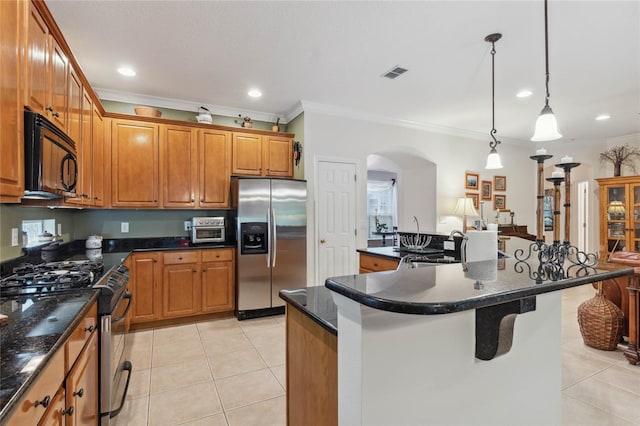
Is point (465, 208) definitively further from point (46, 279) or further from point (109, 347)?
point (46, 279)

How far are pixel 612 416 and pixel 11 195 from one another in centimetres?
359

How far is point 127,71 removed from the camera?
3293 mm

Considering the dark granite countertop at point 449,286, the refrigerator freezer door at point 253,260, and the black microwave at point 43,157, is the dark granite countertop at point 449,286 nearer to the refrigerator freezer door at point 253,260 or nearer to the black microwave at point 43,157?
the black microwave at point 43,157

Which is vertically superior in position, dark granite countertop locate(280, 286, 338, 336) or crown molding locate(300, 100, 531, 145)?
crown molding locate(300, 100, 531, 145)

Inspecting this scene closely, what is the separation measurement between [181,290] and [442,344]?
132 inches

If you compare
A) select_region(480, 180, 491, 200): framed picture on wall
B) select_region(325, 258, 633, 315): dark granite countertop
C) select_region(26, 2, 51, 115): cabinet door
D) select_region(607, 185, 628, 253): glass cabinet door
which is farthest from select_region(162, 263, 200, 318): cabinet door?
select_region(607, 185, 628, 253): glass cabinet door

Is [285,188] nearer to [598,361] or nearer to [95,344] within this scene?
[95,344]

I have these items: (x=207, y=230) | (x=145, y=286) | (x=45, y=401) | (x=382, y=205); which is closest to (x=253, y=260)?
(x=207, y=230)

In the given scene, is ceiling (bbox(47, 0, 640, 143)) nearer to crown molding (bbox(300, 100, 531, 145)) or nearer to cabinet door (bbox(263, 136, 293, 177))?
crown molding (bbox(300, 100, 531, 145))

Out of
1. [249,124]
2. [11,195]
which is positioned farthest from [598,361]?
[249,124]

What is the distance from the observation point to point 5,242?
214 cm

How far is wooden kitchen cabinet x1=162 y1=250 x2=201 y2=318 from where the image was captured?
3.69 metres

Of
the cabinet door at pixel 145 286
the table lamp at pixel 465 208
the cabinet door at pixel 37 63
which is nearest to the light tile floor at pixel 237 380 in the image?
the cabinet door at pixel 145 286

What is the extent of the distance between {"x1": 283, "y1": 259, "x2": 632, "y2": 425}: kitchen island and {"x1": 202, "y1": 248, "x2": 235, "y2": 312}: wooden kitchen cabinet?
9.02 feet
